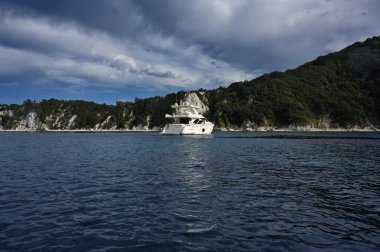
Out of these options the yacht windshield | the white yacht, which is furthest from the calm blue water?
the yacht windshield

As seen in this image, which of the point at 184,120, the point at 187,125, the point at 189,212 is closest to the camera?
the point at 189,212

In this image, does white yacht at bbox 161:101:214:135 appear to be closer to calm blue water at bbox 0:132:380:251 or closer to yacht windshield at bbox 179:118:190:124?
yacht windshield at bbox 179:118:190:124

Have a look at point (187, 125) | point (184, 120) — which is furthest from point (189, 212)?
point (184, 120)

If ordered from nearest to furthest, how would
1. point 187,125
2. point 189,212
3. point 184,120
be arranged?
point 189,212 → point 187,125 → point 184,120

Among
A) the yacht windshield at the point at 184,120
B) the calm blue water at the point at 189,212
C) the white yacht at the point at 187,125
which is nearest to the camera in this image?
the calm blue water at the point at 189,212

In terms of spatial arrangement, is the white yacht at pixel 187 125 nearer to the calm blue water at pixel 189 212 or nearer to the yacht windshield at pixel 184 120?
the yacht windshield at pixel 184 120

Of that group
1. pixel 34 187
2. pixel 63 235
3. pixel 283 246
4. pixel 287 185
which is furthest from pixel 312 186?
pixel 34 187

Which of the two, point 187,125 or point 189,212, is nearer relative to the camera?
point 189,212

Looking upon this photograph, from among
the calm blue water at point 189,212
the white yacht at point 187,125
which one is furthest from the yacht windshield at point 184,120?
the calm blue water at point 189,212

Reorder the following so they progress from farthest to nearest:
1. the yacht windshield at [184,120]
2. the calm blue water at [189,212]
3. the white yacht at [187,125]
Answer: the yacht windshield at [184,120]
the white yacht at [187,125]
the calm blue water at [189,212]

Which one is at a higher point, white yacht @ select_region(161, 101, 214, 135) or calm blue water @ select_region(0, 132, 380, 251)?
white yacht @ select_region(161, 101, 214, 135)

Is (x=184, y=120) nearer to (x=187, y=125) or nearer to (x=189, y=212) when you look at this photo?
(x=187, y=125)

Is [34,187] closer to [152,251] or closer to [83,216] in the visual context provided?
[83,216]

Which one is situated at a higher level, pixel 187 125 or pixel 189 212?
pixel 187 125
